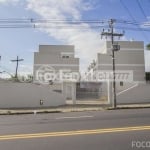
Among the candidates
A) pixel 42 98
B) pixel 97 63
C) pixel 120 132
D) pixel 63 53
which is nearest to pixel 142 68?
pixel 97 63

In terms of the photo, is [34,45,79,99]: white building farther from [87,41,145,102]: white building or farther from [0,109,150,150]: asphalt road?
[0,109,150,150]: asphalt road

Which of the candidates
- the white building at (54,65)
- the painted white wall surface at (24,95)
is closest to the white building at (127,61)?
the white building at (54,65)

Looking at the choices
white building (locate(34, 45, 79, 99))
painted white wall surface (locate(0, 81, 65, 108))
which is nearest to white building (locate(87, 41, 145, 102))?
white building (locate(34, 45, 79, 99))

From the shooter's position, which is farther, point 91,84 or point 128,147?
point 91,84

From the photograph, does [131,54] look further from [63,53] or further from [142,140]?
[142,140]

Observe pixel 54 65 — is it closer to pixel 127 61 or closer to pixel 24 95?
pixel 127 61

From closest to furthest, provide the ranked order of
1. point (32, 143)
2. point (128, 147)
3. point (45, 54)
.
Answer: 1. point (128, 147)
2. point (32, 143)
3. point (45, 54)

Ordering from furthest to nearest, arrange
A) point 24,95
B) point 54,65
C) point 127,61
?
point 54,65, point 127,61, point 24,95

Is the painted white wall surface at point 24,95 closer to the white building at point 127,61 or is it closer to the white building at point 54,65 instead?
the white building at point 54,65

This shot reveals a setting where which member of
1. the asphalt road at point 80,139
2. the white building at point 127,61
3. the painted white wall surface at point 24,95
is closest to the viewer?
the asphalt road at point 80,139

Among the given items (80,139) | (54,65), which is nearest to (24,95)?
(80,139)

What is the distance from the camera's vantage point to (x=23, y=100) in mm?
27312

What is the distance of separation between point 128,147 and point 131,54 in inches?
1567

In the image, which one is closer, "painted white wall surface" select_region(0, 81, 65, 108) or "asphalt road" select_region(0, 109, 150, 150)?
"asphalt road" select_region(0, 109, 150, 150)
